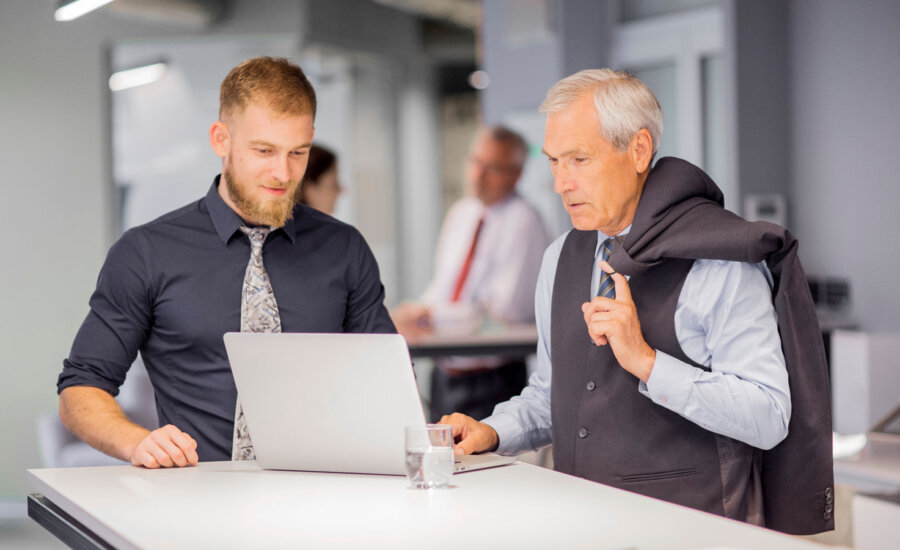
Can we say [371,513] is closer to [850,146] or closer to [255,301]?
[255,301]

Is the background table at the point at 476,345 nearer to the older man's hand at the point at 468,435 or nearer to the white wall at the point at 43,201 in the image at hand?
the white wall at the point at 43,201

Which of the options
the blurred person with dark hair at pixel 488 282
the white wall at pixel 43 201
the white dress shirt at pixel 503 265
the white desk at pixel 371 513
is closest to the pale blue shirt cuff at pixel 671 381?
the white desk at pixel 371 513

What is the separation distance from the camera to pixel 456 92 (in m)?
11.5

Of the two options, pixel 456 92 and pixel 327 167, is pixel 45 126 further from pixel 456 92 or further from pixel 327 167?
pixel 456 92

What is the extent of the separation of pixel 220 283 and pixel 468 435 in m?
0.69

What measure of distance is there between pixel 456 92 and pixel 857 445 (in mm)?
8567

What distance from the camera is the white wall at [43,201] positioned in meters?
6.38

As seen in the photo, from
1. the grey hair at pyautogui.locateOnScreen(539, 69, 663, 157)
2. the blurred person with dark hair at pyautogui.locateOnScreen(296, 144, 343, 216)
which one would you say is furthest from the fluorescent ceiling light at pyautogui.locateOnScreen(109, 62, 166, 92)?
the grey hair at pyautogui.locateOnScreen(539, 69, 663, 157)

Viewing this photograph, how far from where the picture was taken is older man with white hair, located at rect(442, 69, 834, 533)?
6.75 ft

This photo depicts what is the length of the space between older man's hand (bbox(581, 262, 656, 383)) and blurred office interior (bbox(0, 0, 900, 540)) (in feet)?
7.65

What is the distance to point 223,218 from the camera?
2490mm

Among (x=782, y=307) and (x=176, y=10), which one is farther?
(x=176, y=10)

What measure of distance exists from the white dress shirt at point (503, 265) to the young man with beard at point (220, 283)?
127 inches

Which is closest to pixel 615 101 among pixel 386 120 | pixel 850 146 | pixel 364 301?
pixel 364 301
